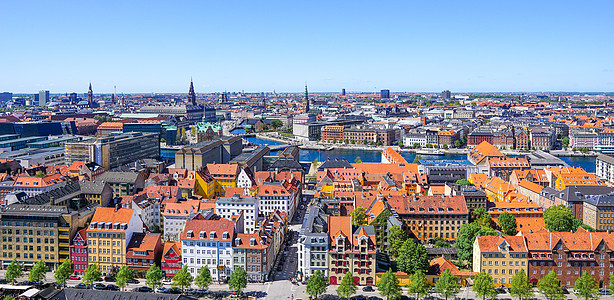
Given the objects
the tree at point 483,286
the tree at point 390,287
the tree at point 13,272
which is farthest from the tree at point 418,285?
the tree at point 13,272

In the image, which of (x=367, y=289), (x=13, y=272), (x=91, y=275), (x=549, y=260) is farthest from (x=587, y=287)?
(x=13, y=272)

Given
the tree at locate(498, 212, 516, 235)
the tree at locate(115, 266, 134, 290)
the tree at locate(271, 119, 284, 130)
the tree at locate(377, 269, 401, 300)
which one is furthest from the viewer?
the tree at locate(271, 119, 284, 130)

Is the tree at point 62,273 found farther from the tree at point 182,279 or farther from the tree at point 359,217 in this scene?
the tree at point 359,217

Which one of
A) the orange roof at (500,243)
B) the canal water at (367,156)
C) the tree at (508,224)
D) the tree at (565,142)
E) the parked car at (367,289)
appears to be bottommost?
the parked car at (367,289)

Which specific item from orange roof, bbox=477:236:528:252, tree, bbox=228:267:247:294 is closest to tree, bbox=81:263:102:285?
tree, bbox=228:267:247:294

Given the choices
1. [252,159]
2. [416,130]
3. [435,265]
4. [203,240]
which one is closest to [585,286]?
[435,265]

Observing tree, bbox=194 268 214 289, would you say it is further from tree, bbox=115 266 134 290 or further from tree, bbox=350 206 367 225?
tree, bbox=350 206 367 225
